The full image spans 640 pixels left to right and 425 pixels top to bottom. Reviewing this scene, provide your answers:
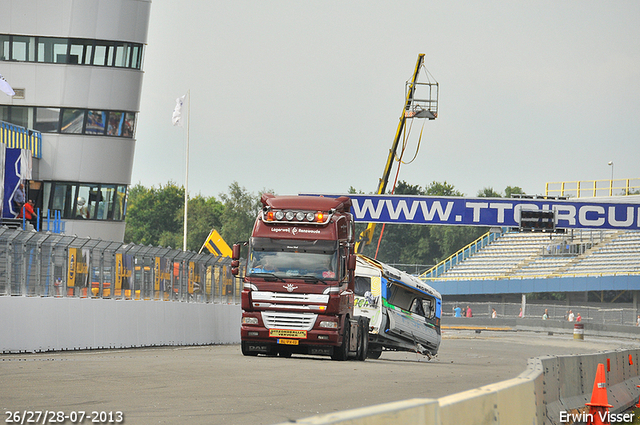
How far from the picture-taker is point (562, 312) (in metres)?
64.9

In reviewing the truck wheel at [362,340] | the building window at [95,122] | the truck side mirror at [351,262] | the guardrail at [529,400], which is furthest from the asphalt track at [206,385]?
→ the building window at [95,122]

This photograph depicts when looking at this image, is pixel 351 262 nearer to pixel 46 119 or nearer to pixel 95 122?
pixel 95 122

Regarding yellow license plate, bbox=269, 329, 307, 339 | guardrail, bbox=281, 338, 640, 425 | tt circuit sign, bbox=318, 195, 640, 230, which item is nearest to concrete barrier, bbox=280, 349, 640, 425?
guardrail, bbox=281, 338, 640, 425

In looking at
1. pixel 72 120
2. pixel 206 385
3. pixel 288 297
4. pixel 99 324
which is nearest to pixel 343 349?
pixel 288 297

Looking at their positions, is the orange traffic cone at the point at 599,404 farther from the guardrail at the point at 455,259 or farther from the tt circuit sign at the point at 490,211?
the guardrail at the point at 455,259

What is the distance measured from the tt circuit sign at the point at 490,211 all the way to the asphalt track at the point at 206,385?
81.1 feet

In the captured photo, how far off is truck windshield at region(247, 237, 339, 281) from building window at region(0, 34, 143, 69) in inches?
1076

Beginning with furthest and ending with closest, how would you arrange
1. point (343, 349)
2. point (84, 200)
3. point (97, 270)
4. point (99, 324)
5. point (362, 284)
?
point (84, 200)
point (362, 284)
point (97, 270)
point (99, 324)
point (343, 349)

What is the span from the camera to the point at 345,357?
21625 mm

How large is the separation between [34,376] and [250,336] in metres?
7.84

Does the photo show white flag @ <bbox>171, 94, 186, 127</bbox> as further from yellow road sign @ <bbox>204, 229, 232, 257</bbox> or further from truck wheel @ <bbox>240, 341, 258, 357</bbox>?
truck wheel @ <bbox>240, 341, 258, 357</bbox>

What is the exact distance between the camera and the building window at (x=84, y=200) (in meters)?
45.4

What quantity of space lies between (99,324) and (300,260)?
553 centimetres

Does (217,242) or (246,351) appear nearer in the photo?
(246,351)
